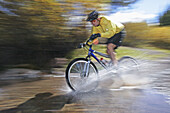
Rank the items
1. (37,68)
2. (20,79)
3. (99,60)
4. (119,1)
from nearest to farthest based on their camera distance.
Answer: (99,60), (20,79), (37,68), (119,1)

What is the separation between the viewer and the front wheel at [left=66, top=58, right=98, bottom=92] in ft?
14.9

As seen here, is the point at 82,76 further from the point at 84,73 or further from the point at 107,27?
the point at 107,27

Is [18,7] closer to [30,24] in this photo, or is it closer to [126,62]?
[30,24]

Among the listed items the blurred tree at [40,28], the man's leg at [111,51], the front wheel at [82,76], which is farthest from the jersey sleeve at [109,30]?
the blurred tree at [40,28]

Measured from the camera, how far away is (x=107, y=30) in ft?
14.8

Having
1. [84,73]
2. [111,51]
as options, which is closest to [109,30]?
[111,51]

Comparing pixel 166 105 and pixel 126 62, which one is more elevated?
pixel 126 62

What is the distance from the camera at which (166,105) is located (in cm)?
378

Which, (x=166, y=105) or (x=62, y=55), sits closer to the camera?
(x=166, y=105)

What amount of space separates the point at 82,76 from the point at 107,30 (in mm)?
1204

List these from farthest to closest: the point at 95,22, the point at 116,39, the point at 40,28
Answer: the point at 40,28, the point at 116,39, the point at 95,22

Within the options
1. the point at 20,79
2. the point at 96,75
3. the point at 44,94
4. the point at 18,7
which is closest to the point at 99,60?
the point at 96,75

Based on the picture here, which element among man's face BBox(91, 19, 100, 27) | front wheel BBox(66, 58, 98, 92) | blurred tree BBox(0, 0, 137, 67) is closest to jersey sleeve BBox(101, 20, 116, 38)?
man's face BBox(91, 19, 100, 27)

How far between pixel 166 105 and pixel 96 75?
164 cm
